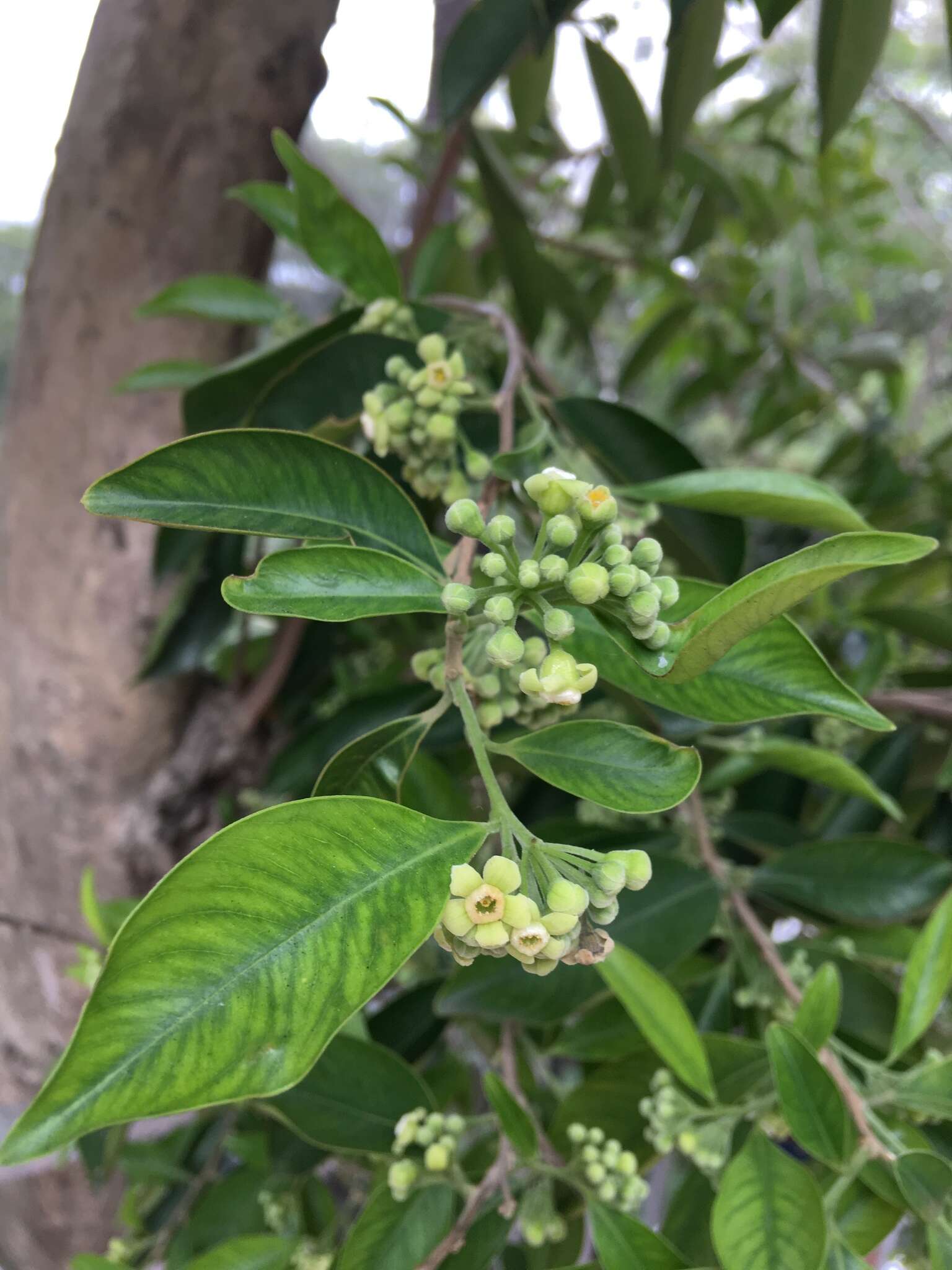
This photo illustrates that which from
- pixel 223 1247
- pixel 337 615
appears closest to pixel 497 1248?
pixel 223 1247

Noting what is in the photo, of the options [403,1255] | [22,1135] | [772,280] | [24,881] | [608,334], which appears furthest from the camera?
[608,334]

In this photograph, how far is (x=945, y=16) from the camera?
2.43 ft

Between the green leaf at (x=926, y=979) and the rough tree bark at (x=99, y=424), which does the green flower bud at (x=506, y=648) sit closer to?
the green leaf at (x=926, y=979)

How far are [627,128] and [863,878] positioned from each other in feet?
2.92

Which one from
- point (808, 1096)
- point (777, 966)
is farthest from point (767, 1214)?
point (777, 966)

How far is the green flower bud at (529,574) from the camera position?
0.36 metres

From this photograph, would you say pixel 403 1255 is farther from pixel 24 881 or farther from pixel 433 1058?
pixel 24 881

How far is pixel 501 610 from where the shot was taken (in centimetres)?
36

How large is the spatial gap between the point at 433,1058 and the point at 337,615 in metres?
0.75

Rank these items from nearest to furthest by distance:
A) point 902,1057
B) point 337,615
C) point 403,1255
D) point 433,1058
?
point 337,615 → point 403,1255 → point 902,1057 → point 433,1058

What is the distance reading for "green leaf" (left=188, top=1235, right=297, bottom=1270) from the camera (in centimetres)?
60

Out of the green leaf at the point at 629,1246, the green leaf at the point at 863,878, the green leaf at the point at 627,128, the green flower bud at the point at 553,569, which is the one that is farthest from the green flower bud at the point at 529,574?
the green leaf at the point at 627,128

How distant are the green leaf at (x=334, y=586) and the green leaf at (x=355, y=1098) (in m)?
0.38

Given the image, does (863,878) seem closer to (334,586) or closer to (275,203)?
(334,586)
